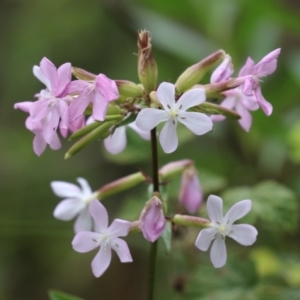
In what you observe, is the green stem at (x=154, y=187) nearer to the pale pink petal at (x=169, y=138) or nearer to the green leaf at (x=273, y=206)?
the pale pink petal at (x=169, y=138)

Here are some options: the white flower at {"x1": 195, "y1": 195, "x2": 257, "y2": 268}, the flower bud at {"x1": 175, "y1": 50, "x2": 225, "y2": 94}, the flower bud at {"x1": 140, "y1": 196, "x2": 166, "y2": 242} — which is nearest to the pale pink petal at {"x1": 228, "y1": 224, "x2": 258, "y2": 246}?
the white flower at {"x1": 195, "y1": 195, "x2": 257, "y2": 268}

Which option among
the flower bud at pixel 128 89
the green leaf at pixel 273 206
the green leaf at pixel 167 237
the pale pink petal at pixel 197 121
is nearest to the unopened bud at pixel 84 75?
the flower bud at pixel 128 89

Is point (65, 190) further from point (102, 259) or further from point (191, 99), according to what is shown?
point (191, 99)

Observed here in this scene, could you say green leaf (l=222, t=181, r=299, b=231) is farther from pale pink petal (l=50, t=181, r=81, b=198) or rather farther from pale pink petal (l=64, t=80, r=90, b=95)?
pale pink petal (l=64, t=80, r=90, b=95)

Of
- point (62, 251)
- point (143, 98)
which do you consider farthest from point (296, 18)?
point (62, 251)

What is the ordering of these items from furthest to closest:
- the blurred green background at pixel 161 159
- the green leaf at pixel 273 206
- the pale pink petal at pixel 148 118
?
1. the blurred green background at pixel 161 159
2. the green leaf at pixel 273 206
3. the pale pink petal at pixel 148 118

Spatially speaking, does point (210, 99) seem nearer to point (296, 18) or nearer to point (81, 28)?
point (296, 18)
